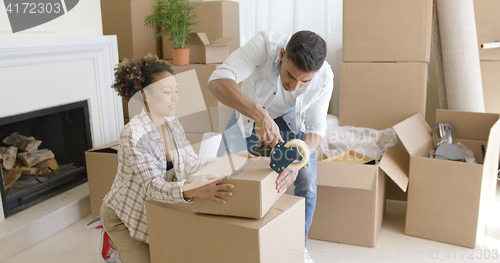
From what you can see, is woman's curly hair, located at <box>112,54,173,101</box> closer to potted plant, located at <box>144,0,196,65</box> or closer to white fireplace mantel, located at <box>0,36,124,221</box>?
white fireplace mantel, located at <box>0,36,124,221</box>

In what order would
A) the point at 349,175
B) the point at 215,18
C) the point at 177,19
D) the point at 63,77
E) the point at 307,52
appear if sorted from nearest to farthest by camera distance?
the point at 307,52
the point at 349,175
the point at 63,77
the point at 177,19
the point at 215,18

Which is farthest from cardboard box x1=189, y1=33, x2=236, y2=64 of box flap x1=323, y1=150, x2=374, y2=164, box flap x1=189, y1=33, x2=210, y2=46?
box flap x1=323, y1=150, x2=374, y2=164

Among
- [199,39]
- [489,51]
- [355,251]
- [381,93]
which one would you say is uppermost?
[199,39]

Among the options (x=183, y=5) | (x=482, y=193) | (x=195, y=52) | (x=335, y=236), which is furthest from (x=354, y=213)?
(x=183, y=5)

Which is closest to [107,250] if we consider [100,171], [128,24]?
[100,171]

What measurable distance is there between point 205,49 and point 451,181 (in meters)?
1.55

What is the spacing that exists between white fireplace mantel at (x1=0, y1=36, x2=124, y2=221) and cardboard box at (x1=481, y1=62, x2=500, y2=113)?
217 centimetres

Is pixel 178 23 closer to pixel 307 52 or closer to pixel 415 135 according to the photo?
pixel 307 52

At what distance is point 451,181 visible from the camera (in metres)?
1.78

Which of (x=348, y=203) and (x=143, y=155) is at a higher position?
(x=143, y=155)

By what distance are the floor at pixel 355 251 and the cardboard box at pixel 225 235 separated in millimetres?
604

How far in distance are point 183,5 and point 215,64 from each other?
0.41 meters

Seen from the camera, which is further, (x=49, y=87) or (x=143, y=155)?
(x=49, y=87)

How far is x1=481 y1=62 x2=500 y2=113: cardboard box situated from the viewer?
7.57 feet
